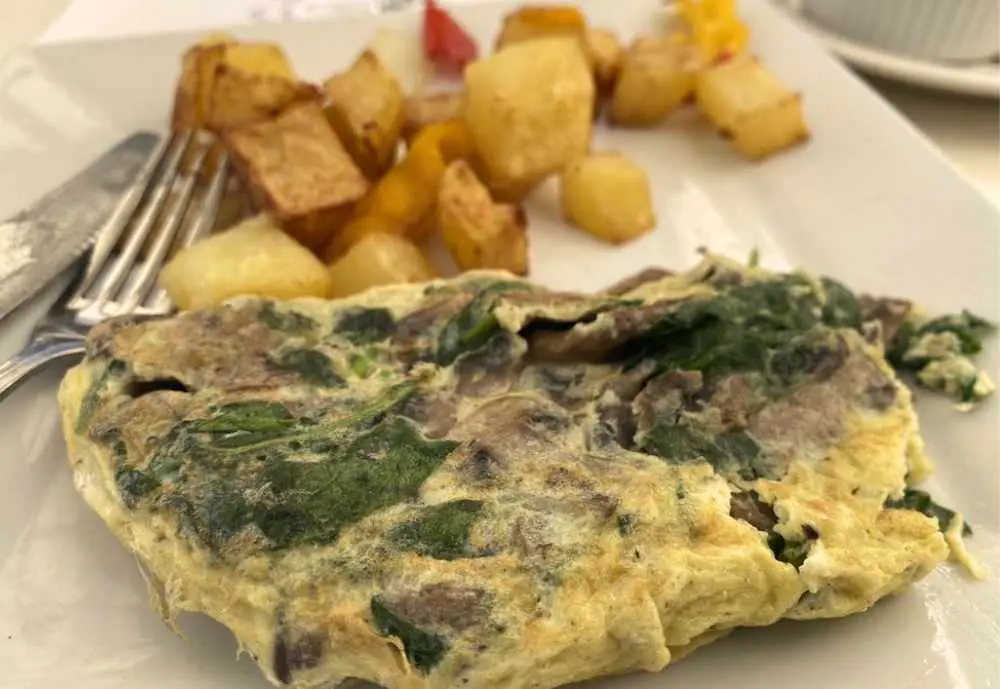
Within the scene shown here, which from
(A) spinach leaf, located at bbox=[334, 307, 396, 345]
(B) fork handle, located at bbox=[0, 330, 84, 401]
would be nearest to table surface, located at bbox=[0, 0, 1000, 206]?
(B) fork handle, located at bbox=[0, 330, 84, 401]

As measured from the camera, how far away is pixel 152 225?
76.2 inches

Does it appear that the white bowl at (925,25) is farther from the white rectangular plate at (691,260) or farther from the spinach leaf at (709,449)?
the spinach leaf at (709,449)

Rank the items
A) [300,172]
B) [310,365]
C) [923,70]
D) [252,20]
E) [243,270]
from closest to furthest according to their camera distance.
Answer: [310,365]
[243,270]
[300,172]
[923,70]
[252,20]

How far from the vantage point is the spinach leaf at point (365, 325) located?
1.51 metres

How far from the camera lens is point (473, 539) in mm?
1133

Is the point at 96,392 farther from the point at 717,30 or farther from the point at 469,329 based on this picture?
the point at 717,30

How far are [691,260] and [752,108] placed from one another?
464mm

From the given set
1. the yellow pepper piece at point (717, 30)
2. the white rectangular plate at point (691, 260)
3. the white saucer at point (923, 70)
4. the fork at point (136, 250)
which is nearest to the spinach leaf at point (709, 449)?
the white rectangular plate at point (691, 260)

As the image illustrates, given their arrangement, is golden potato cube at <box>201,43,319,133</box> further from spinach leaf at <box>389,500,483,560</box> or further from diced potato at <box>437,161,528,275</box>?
spinach leaf at <box>389,500,483,560</box>

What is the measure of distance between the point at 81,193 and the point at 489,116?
2.80ft

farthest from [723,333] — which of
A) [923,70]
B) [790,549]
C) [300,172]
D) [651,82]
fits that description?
[923,70]

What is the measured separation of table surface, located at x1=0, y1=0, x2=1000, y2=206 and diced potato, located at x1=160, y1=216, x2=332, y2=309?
1.03 meters

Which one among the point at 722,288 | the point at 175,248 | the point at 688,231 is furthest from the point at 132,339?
the point at 688,231

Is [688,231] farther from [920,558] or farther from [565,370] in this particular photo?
[920,558]
